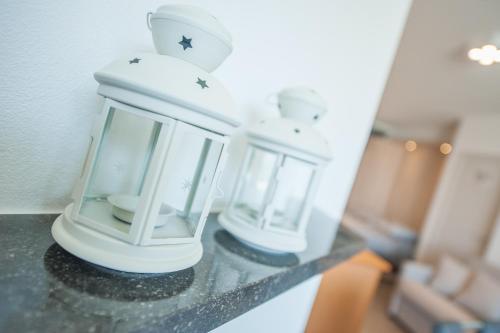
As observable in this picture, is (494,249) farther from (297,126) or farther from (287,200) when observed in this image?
(297,126)

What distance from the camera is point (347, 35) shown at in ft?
3.16

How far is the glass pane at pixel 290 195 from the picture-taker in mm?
547

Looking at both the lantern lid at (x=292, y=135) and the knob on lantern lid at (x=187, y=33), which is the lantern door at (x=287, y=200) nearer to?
the lantern lid at (x=292, y=135)

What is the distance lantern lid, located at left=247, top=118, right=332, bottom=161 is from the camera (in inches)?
20.6

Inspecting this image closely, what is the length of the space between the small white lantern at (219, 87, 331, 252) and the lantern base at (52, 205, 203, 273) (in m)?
0.25

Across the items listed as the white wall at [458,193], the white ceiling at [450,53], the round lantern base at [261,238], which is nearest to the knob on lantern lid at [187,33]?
the round lantern base at [261,238]

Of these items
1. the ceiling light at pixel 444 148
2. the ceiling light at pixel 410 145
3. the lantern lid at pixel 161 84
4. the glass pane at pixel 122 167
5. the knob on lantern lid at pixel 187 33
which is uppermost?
the ceiling light at pixel 410 145

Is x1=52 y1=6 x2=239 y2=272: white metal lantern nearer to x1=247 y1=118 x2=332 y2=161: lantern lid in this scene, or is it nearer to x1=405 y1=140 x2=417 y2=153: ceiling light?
x1=247 y1=118 x2=332 y2=161: lantern lid

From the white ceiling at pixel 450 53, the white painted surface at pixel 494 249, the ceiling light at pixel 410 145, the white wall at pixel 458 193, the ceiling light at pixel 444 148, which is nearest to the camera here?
the white ceiling at pixel 450 53

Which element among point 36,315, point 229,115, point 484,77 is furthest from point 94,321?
point 484,77

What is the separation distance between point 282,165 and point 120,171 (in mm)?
295

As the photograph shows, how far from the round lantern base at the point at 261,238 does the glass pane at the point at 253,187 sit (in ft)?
0.06

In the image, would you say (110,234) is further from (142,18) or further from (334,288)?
(334,288)

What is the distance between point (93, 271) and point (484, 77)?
1.86 meters
